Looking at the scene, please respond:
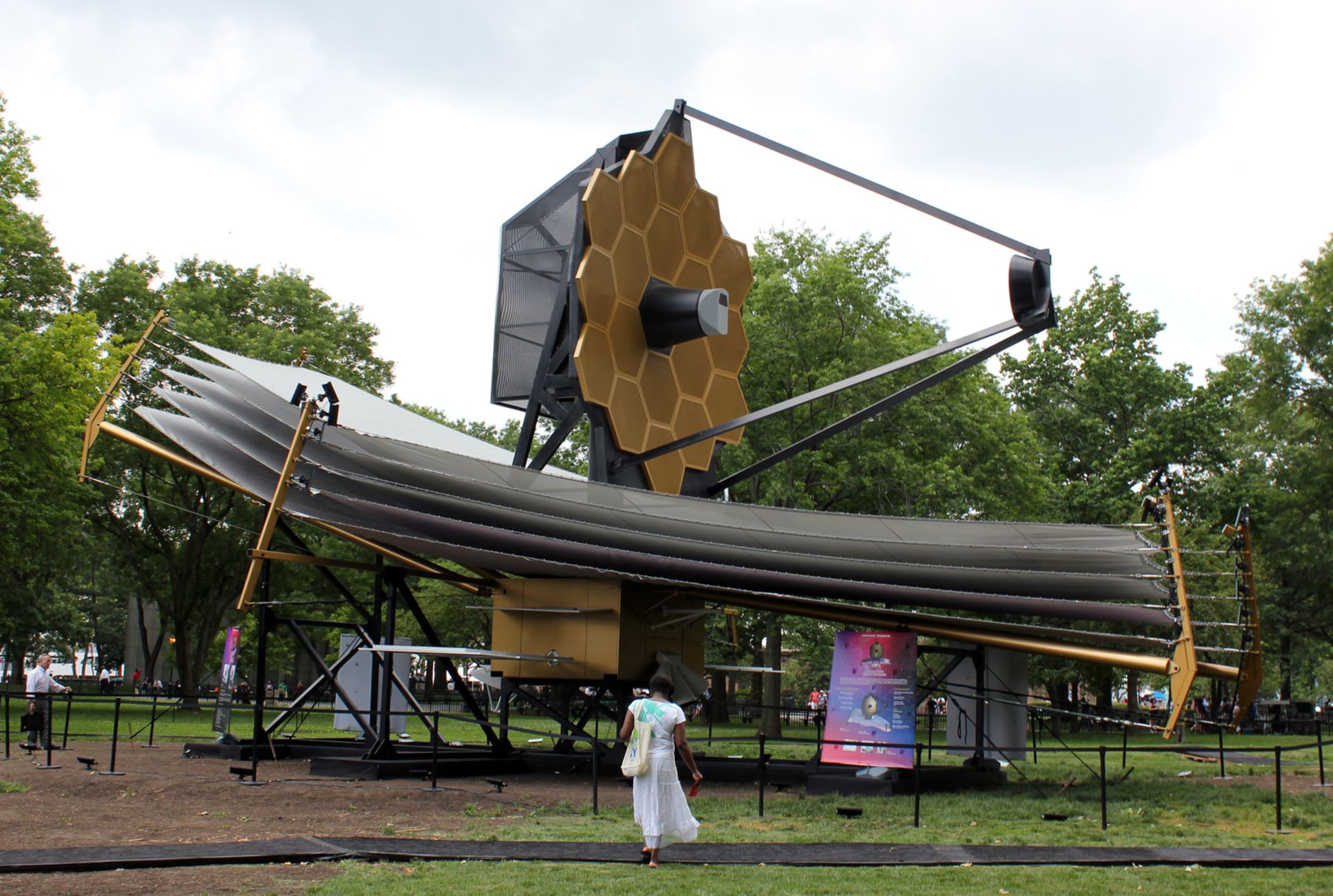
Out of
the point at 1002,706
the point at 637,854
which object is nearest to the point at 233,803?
the point at 637,854

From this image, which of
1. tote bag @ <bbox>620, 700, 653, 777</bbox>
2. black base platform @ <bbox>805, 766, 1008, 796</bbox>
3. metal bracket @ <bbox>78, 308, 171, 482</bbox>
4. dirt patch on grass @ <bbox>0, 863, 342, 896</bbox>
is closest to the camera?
dirt patch on grass @ <bbox>0, 863, 342, 896</bbox>

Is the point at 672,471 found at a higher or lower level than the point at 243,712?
higher

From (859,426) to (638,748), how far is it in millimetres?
27531

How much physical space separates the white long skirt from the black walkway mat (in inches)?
13.4

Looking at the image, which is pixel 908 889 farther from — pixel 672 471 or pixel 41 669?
pixel 41 669

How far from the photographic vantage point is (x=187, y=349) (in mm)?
40156

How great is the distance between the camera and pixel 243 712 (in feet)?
140

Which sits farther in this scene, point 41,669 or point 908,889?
point 41,669

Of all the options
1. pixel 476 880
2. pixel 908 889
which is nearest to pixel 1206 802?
pixel 908 889

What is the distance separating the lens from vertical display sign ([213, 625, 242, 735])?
22.6 metres

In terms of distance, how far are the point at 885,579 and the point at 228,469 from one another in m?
10.9

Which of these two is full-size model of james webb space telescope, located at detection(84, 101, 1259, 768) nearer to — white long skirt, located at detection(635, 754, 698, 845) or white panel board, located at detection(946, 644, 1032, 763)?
white panel board, located at detection(946, 644, 1032, 763)

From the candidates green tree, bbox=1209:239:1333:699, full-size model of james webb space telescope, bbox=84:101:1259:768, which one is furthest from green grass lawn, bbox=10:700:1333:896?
green tree, bbox=1209:239:1333:699

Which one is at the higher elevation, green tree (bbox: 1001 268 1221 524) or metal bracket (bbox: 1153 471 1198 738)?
green tree (bbox: 1001 268 1221 524)
